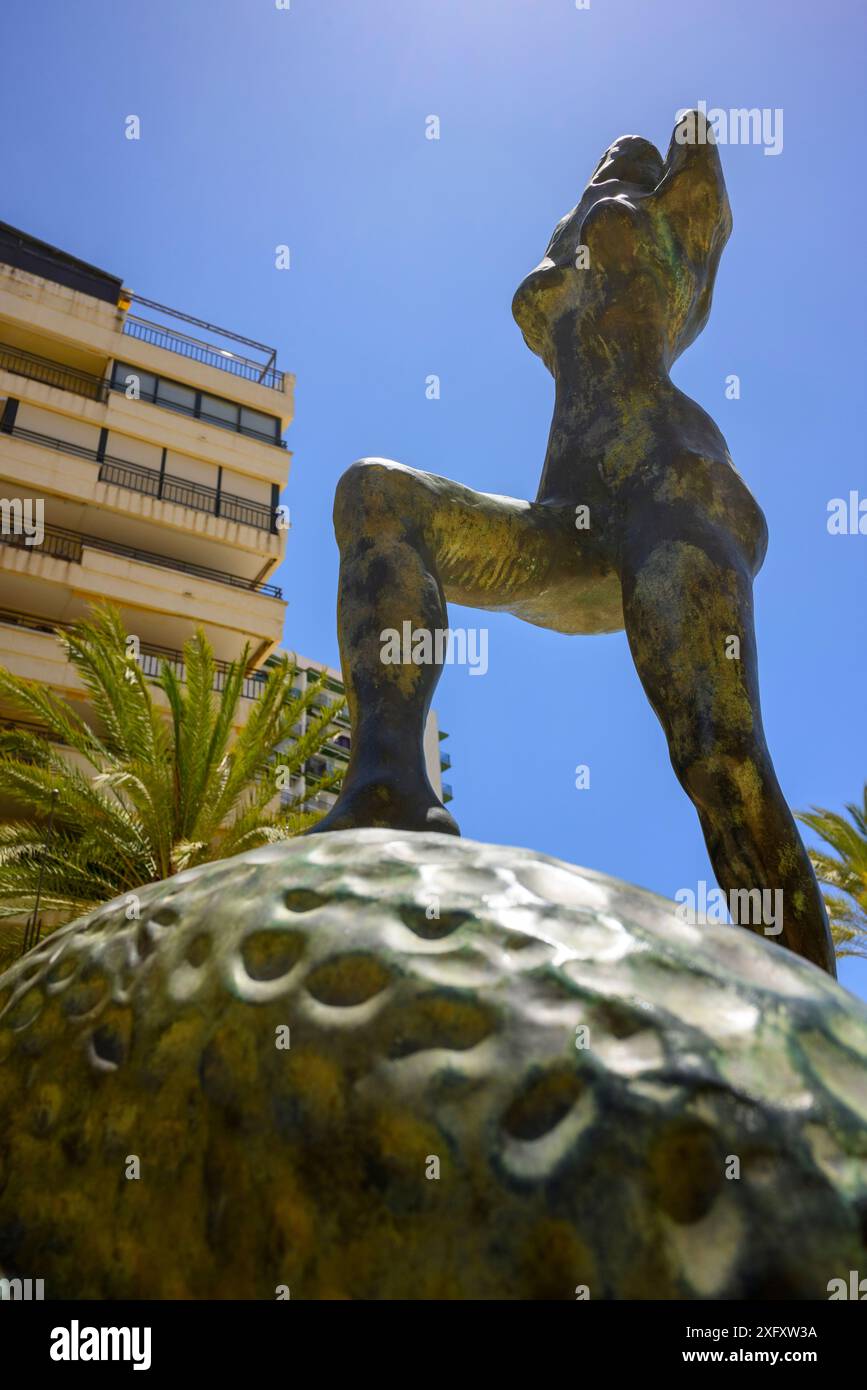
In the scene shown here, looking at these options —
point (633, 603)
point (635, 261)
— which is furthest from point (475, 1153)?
point (635, 261)

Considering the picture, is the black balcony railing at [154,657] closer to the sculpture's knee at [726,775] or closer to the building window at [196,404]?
the building window at [196,404]

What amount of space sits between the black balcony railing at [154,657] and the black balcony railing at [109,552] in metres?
1.25

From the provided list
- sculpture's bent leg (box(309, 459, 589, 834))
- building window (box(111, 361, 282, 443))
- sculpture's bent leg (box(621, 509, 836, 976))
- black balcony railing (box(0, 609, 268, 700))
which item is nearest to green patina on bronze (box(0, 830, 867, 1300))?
sculpture's bent leg (box(309, 459, 589, 834))

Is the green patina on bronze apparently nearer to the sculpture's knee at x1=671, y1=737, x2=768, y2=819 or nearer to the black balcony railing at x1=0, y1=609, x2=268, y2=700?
the sculpture's knee at x1=671, y1=737, x2=768, y2=819

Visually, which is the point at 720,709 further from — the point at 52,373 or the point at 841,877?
the point at 52,373

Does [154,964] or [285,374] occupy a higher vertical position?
[285,374]

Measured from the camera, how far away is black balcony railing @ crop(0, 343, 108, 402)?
70.0ft

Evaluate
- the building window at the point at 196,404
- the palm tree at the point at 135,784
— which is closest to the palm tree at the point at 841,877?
the palm tree at the point at 135,784

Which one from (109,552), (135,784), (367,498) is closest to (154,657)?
(109,552)

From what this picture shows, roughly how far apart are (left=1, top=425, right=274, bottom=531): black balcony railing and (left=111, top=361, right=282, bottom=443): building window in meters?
1.69

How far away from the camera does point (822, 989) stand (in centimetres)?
89

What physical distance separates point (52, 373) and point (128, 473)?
2.77m

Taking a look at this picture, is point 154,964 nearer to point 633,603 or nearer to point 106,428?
point 633,603
